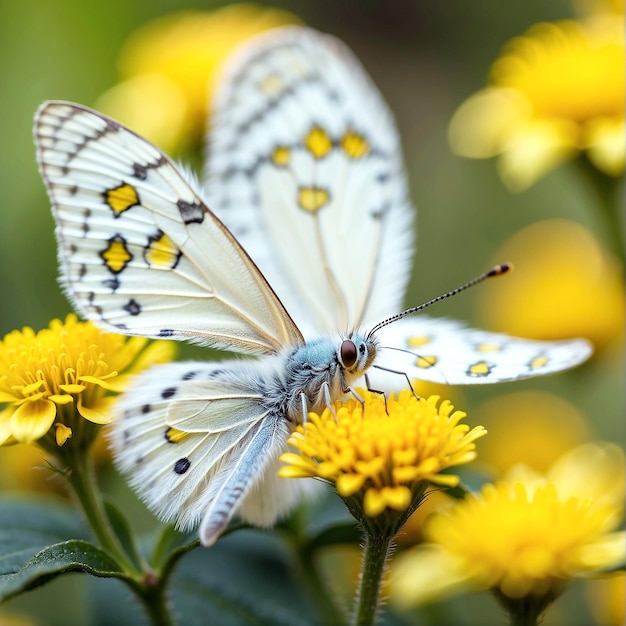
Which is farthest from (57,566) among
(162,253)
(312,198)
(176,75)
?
(176,75)

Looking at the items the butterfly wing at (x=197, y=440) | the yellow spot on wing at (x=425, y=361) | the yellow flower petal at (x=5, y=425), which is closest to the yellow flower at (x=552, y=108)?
the yellow spot on wing at (x=425, y=361)

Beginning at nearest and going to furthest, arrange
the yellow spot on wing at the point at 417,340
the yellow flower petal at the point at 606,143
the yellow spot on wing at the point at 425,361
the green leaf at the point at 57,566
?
the green leaf at the point at 57,566 → the yellow spot on wing at the point at 425,361 → the yellow spot on wing at the point at 417,340 → the yellow flower petal at the point at 606,143

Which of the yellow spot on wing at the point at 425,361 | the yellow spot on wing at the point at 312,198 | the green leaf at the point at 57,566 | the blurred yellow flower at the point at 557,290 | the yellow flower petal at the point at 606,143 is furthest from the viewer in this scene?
the blurred yellow flower at the point at 557,290

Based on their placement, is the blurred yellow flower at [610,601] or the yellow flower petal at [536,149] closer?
the blurred yellow flower at [610,601]

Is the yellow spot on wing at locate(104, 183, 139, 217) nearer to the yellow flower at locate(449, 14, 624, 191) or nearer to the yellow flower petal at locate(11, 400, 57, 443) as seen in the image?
the yellow flower petal at locate(11, 400, 57, 443)

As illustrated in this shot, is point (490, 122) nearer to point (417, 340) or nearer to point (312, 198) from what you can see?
point (312, 198)

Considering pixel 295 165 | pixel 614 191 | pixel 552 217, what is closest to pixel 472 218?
pixel 552 217

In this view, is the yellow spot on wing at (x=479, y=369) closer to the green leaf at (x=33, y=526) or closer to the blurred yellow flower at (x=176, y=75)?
the green leaf at (x=33, y=526)
